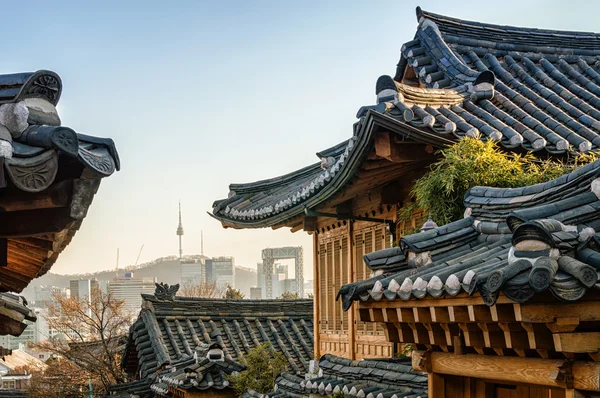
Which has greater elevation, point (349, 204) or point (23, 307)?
point (349, 204)

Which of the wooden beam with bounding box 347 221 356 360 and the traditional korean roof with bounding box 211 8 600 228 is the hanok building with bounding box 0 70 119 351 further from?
the wooden beam with bounding box 347 221 356 360

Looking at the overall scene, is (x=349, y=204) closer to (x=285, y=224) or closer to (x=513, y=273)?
(x=285, y=224)

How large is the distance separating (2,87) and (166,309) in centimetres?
1818

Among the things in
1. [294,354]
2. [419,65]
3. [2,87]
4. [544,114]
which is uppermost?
[419,65]

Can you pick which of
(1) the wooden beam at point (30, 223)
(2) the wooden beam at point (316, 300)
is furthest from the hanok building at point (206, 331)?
(1) the wooden beam at point (30, 223)

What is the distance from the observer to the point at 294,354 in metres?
20.9

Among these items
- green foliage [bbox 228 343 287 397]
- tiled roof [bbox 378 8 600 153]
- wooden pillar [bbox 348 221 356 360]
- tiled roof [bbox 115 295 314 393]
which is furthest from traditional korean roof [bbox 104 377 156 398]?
tiled roof [bbox 378 8 600 153]

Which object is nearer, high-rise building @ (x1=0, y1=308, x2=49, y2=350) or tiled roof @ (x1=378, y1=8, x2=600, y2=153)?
tiled roof @ (x1=378, y1=8, x2=600, y2=153)

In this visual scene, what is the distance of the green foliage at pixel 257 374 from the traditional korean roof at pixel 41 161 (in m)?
11.9

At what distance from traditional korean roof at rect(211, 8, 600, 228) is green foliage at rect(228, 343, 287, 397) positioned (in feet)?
9.83

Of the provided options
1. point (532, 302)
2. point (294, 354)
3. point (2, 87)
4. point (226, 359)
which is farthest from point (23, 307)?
point (294, 354)

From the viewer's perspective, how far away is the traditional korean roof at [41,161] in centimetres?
394

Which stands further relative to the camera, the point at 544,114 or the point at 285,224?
the point at 285,224

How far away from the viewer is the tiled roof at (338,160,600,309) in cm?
471
